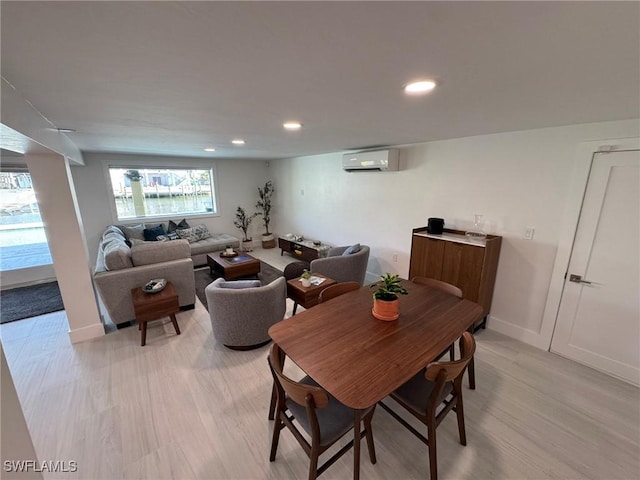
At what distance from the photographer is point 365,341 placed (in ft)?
5.31

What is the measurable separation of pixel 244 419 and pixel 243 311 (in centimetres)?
90

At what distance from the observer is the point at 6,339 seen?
2.87 m

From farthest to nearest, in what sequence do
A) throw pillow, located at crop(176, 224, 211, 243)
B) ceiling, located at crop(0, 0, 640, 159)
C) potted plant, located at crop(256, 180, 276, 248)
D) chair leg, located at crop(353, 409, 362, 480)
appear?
potted plant, located at crop(256, 180, 276, 248), throw pillow, located at crop(176, 224, 211, 243), chair leg, located at crop(353, 409, 362, 480), ceiling, located at crop(0, 0, 640, 159)

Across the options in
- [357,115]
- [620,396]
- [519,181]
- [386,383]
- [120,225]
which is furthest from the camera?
[120,225]

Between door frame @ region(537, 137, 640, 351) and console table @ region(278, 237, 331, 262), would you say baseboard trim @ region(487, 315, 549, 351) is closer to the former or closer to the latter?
door frame @ region(537, 137, 640, 351)

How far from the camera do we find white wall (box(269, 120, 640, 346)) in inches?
96.0

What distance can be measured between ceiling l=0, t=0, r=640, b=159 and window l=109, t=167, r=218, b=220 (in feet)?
13.4

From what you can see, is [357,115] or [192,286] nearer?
[357,115]

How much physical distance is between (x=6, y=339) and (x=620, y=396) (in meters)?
6.00

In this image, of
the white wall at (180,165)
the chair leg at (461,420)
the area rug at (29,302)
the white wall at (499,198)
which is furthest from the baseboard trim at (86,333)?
the white wall at (499,198)

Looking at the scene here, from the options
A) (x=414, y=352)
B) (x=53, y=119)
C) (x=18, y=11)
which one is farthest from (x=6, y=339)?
(x=414, y=352)

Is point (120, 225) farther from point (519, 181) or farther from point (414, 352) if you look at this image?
point (519, 181)

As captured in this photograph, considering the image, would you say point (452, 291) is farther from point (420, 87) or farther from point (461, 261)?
point (420, 87)

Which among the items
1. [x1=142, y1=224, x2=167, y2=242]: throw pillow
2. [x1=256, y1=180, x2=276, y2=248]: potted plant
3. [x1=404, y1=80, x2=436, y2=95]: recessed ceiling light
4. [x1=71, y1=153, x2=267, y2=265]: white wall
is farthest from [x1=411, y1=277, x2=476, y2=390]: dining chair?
[x1=71, y1=153, x2=267, y2=265]: white wall
